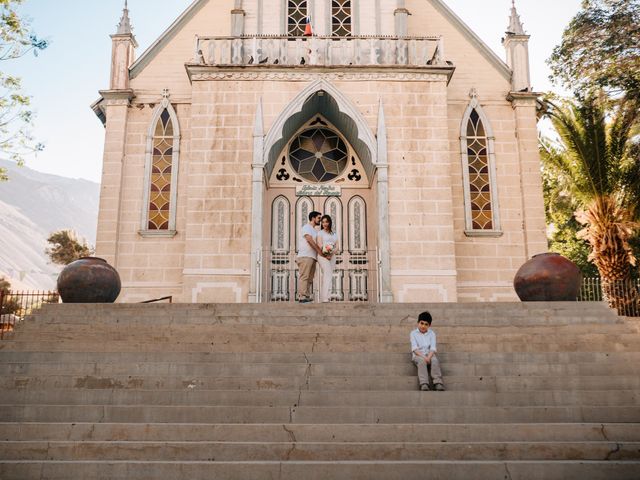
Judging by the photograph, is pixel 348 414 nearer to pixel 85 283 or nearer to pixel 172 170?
pixel 85 283

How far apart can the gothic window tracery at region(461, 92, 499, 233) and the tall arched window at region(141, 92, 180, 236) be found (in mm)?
7533

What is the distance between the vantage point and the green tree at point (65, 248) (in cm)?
3969

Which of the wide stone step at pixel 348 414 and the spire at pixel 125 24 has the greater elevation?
the spire at pixel 125 24

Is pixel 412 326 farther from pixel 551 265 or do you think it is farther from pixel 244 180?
pixel 244 180

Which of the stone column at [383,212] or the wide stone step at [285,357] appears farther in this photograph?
the stone column at [383,212]

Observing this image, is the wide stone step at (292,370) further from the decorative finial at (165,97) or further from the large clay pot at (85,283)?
the decorative finial at (165,97)

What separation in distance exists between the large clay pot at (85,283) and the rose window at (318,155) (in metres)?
6.94

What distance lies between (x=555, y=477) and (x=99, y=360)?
18.6 feet

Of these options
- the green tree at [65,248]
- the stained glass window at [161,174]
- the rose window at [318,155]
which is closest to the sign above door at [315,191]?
the rose window at [318,155]

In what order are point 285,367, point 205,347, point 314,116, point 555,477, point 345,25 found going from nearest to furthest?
point 555,477 < point 285,367 < point 205,347 < point 314,116 < point 345,25

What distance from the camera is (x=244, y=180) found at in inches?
610

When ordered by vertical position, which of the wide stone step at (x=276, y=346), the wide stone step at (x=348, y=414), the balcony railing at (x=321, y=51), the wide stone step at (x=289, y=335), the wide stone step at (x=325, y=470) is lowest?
the wide stone step at (x=325, y=470)

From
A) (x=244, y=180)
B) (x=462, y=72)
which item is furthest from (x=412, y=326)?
(x=462, y=72)

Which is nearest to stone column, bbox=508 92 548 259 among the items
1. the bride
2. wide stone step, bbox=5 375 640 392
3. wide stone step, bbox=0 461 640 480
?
the bride
